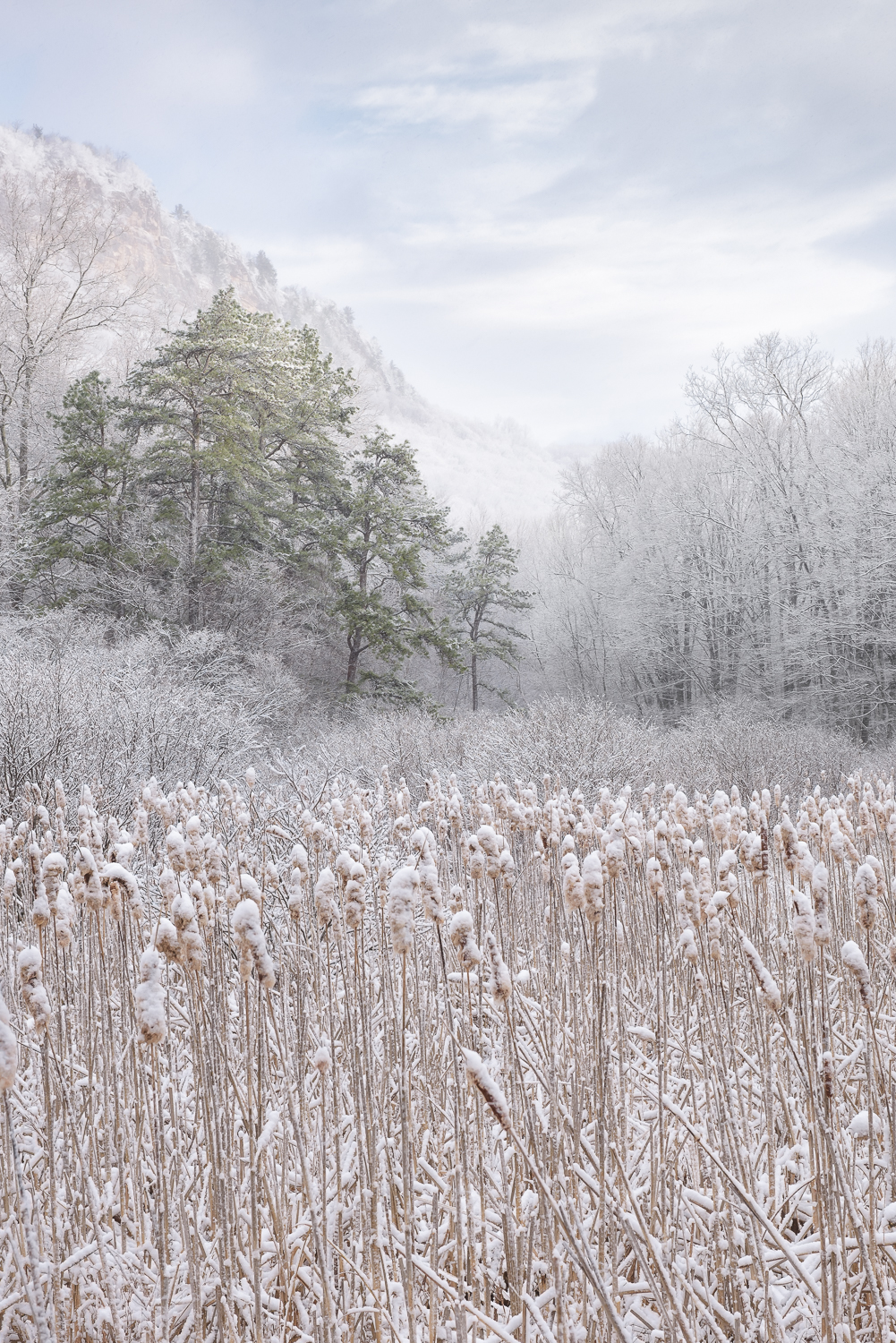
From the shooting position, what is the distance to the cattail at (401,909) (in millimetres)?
1297

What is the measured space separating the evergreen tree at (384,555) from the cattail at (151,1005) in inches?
621

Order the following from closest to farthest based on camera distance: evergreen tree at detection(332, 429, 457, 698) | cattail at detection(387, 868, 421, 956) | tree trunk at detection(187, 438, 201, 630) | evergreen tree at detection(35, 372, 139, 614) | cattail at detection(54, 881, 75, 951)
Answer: cattail at detection(387, 868, 421, 956) < cattail at detection(54, 881, 75, 951) < evergreen tree at detection(35, 372, 139, 614) < tree trunk at detection(187, 438, 201, 630) < evergreen tree at detection(332, 429, 457, 698)

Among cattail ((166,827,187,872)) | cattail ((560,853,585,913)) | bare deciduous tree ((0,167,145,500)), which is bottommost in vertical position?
cattail ((560,853,585,913))

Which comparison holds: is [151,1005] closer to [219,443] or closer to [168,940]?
[168,940]

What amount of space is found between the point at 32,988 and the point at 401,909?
64cm

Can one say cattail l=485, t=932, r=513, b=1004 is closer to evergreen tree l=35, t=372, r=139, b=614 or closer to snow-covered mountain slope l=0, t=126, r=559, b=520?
evergreen tree l=35, t=372, r=139, b=614

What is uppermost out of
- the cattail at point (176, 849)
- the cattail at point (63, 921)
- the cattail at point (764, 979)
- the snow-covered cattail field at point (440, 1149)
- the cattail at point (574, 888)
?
the cattail at point (176, 849)

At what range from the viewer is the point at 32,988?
1.30m

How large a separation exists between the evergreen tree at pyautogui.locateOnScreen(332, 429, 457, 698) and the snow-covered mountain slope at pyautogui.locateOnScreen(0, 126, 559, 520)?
3103cm

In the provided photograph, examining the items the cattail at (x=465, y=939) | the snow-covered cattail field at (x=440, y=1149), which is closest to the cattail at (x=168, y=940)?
the snow-covered cattail field at (x=440, y=1149)

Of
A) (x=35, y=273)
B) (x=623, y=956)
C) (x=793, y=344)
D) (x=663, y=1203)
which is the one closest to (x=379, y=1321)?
(x=663, y=1203)

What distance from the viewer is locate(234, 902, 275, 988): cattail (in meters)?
1.26

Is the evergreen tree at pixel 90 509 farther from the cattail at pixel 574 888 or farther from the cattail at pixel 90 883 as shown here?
the cattail at pixel 574 888

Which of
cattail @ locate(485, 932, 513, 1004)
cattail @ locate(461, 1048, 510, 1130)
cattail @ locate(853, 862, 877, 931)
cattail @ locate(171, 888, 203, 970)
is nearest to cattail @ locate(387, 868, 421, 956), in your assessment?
cattail @ locate(485, 932, 513, 1004)
